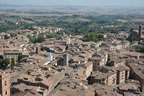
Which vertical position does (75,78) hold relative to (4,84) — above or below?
below

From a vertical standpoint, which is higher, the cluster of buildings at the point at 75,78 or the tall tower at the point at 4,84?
the tall tower at the point at 4,84

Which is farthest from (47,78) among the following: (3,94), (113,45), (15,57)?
(113,45)

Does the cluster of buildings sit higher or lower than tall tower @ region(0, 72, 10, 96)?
lower

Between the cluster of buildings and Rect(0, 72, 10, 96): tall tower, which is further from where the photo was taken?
the cluster of buildings

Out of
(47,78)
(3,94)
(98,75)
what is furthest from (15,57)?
(3,94)

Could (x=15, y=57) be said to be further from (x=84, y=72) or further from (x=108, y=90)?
(x=108, y=90)

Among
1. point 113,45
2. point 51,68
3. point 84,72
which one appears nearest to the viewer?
point 84,72

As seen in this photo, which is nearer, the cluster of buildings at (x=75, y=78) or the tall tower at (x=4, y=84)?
the tall tower at (x=4, y=84)

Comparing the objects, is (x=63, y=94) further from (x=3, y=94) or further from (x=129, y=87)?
(x=129, y=87)

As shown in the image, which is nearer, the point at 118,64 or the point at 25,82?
the point at 25,82

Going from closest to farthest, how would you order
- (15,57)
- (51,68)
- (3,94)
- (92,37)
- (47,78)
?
(3,94)
(47,78)
(51,68)
(15,57)
(92,37)

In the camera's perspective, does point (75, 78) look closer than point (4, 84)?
No
